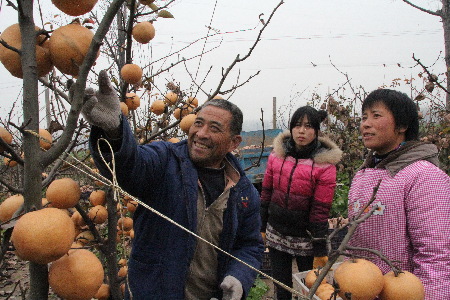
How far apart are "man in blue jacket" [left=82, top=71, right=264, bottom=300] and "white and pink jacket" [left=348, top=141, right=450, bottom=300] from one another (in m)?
0.64

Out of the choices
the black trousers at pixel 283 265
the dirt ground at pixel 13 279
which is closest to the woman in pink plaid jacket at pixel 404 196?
the black trousers at pixel 283 265

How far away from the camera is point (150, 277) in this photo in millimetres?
A: 1646

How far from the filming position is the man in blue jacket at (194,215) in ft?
5.37

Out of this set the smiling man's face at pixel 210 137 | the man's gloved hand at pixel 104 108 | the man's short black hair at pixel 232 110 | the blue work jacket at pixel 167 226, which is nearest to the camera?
the man's gloved hand at pixel 104 108

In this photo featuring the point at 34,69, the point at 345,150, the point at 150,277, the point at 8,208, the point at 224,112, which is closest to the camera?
the point at 34,69

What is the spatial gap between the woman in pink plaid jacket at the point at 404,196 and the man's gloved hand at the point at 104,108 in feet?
4.07

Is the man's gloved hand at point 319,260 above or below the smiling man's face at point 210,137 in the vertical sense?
below

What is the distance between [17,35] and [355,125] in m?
6.41

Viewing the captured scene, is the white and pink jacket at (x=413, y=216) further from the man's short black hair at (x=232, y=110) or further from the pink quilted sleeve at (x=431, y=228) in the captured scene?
the man's short black hair at (x=232, y=110)

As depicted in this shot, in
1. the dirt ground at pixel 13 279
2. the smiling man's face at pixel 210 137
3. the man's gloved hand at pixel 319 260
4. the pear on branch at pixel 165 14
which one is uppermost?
the pear on branch at pixel 165 14

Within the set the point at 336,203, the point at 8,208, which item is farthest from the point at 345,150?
the point at 8,208

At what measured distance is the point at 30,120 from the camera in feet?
2.85

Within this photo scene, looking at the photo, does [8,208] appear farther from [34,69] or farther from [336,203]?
[336,203]

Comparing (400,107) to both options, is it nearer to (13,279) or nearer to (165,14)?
(165,14)
